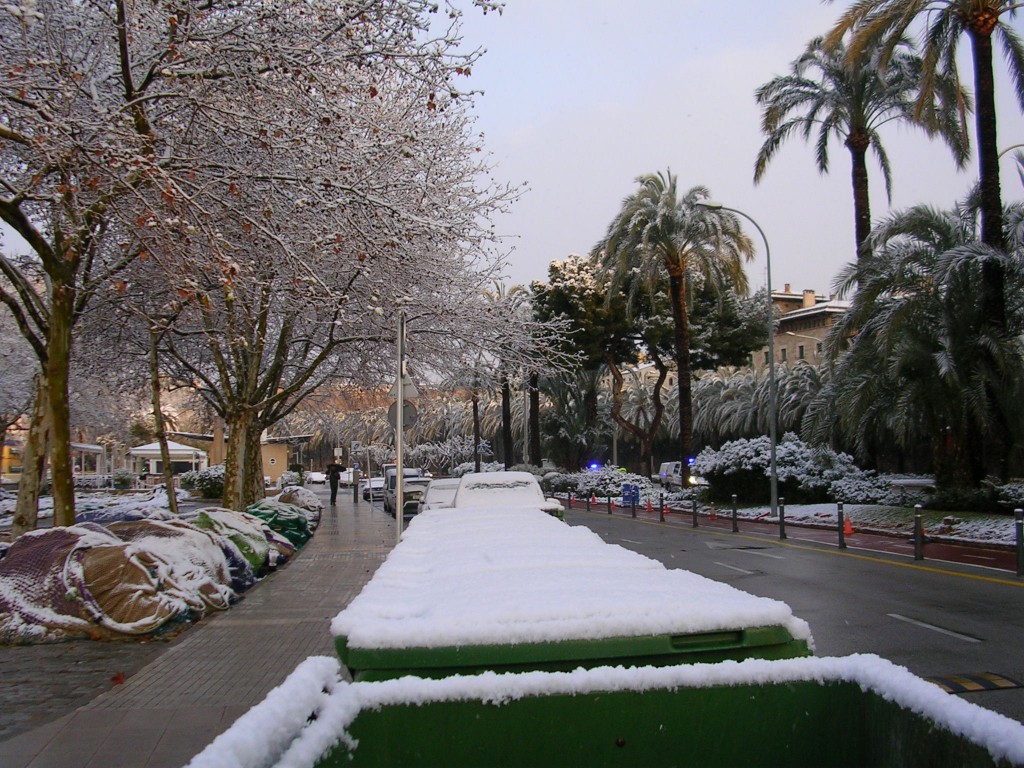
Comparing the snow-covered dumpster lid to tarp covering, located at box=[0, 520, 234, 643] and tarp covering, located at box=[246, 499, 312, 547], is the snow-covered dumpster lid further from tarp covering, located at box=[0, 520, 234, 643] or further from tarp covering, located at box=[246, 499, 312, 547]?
tarp covering, located at box=[246, 499, 312, 547]

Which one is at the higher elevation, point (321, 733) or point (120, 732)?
point (321, 733)

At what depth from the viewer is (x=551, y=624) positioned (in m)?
3.45

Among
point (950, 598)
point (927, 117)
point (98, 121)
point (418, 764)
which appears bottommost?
point (950, 598)

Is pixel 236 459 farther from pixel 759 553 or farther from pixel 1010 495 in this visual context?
pixel 1010 495

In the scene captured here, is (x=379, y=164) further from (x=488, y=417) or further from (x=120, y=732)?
(x=488, y=417)

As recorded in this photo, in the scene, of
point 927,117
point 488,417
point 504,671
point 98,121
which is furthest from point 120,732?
point 488,417

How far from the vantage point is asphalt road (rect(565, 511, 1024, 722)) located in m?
8.31

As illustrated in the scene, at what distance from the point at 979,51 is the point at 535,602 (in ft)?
72.1

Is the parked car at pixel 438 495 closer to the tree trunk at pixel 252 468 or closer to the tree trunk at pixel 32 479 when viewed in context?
the tree trunk at pixel 252 468

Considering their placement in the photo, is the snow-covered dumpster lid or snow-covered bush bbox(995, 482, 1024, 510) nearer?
the snow-covered dumpster lid

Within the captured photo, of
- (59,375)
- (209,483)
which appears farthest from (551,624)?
(209,483)

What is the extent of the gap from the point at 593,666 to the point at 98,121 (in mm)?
8375

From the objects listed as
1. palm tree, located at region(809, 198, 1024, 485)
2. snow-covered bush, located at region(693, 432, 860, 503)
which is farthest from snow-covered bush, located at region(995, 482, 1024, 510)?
snow-covered bush, located at region(693, 432, 860, 503)

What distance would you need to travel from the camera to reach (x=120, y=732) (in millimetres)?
6082
